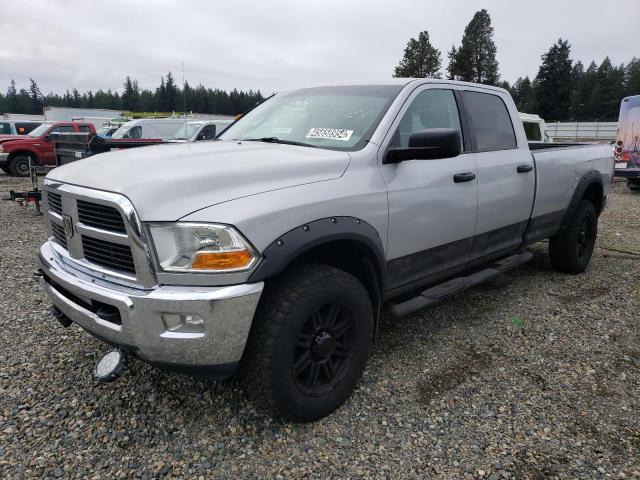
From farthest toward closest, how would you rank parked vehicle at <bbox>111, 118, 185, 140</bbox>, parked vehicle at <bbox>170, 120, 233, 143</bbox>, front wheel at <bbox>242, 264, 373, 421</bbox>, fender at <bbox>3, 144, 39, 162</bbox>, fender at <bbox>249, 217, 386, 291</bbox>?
parked vehicle at <bbox>111, 118, 185, 140</bbox> → fender at <bbox>3, 144, 39, 162</bbox> → parked vehicle at <bbox>170, 120, 233, 143</bbox> → front wheel at <bbox>242, 264, 373, 421</bbox> → fender at <bbox>249, 217, 386, 291</bbox>

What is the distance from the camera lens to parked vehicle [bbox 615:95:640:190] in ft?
38.6

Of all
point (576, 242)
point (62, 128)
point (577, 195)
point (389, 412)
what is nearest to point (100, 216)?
point (389, 412)

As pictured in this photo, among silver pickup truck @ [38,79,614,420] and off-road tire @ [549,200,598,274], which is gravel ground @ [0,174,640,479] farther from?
off-road tire @ [549,200,598,274]

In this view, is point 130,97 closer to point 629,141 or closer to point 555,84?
point 555,84

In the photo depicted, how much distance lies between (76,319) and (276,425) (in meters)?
1.18

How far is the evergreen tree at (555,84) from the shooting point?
2490 inches

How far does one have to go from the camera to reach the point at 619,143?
12.1m

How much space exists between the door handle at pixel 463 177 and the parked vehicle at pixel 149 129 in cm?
1567

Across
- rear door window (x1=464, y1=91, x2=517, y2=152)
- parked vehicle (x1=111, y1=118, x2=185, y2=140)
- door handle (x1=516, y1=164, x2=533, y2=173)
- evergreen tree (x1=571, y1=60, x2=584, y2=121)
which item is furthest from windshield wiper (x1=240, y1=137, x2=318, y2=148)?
evergreen tree (x1=571, y1=60, x2=584, y2=121)

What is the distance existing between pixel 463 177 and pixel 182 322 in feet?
7.01

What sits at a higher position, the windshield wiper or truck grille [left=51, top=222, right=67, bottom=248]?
the windshield wiper

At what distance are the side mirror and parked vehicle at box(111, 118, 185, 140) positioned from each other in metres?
16.0

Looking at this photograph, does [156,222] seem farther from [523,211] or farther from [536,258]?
[536,258]

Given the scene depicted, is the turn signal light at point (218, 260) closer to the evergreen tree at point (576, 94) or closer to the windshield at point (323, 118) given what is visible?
the windshield at point (323, 118)
